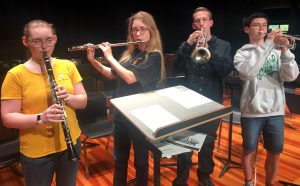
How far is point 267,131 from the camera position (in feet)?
7.87

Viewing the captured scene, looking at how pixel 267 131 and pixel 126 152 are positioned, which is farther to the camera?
pixel 267 131

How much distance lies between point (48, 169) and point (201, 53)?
153 cm

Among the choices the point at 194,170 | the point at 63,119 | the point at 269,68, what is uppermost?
the point at 269,68

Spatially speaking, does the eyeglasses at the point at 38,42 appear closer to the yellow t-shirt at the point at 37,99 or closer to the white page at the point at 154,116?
the yellow t-shirt at the point at 37,99

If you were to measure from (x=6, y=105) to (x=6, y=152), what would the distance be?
1.44 meters

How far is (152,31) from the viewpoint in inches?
82.9

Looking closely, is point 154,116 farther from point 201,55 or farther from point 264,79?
point 264,79

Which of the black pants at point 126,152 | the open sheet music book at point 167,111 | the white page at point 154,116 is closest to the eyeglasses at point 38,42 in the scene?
the open sheet music book at point 167,111

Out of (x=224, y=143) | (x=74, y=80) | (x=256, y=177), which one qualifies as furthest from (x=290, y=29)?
(x=74, y=80)

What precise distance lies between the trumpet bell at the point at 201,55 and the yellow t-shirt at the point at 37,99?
45.5 inches

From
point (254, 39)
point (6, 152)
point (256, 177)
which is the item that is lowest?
point (256, 177)

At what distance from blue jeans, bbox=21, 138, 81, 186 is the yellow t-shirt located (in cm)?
4

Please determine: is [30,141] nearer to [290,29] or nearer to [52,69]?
[52,69]

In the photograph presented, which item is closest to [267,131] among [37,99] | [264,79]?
[264,79]
